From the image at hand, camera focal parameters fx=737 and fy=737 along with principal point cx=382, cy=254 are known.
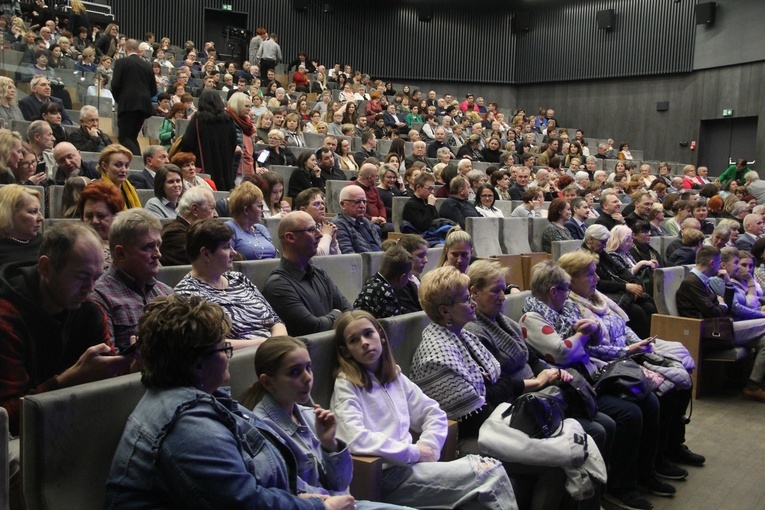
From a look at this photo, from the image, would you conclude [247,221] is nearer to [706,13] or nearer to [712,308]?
[712,308]

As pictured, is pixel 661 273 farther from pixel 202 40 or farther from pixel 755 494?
pixel 202 40

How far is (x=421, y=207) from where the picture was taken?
5.12 meters

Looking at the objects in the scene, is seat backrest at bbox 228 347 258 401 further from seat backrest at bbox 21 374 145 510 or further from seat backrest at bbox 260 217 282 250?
seat backrest at bbox 260 217 282 250

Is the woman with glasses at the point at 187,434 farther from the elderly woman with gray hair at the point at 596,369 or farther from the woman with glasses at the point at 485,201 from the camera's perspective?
the woman with glasses at the point at 485,201

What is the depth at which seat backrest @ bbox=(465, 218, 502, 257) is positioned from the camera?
5066 mm

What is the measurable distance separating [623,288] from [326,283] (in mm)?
2371

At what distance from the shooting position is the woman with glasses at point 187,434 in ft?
4.37

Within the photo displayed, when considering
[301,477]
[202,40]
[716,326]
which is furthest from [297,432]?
[202,40]

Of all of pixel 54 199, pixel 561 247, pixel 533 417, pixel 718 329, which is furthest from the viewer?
pixel 561 247

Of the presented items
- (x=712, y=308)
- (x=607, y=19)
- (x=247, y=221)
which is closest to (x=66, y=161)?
(x=247, y=221)

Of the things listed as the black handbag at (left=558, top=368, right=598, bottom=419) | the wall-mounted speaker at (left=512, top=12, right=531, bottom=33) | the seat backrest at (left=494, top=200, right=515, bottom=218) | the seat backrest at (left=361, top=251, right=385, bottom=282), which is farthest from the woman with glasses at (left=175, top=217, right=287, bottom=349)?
the wall-mounted speaker at (left=512, top=12, right=531, bottom=33)

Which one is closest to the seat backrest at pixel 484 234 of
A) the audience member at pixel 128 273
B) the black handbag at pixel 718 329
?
the black handbag at pixel 718 329

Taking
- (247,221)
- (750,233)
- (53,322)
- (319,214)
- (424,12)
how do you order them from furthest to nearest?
(424,12) < (750,233) < (319,214) < (247,221) < (53,322)

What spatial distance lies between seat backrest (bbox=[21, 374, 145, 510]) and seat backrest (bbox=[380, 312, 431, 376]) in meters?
1.02
